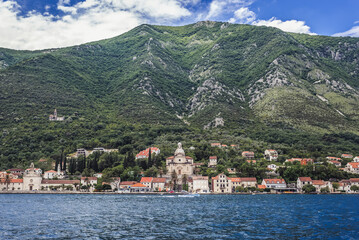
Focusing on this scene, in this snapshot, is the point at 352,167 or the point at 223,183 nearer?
the point at 223,183

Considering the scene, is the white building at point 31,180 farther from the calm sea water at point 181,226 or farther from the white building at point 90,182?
the calm sea water at point 181,226

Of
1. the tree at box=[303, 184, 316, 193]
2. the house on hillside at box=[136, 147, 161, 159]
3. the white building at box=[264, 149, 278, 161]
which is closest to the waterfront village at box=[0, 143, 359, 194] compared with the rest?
the tree at box=[303, 184, 316, 193]

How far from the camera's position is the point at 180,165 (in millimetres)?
121438

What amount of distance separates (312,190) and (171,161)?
153ft

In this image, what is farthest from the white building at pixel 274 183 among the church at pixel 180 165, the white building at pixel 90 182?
the white building at pixel 90 182

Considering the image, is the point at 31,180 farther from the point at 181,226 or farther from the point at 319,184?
the point at 181,226

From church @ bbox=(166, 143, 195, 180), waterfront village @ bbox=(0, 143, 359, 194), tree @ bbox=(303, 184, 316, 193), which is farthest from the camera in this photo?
church @ bbox=(166, 143, 195, 180)

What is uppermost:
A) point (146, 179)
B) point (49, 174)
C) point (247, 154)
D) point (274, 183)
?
point (247, 154)

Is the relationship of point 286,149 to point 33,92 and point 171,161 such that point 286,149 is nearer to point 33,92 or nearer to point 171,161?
point 171,161

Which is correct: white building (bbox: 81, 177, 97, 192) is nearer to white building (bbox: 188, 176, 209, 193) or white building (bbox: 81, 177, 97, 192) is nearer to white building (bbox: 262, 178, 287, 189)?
white building (bbox: 188, 176, 209, 193)

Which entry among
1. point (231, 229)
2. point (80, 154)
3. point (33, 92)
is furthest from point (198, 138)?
point (231, 229)

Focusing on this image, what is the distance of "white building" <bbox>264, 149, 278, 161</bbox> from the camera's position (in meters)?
132

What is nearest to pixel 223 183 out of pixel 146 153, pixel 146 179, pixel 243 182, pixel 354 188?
pixel 243 182

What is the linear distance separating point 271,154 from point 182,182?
3802 centimetres
